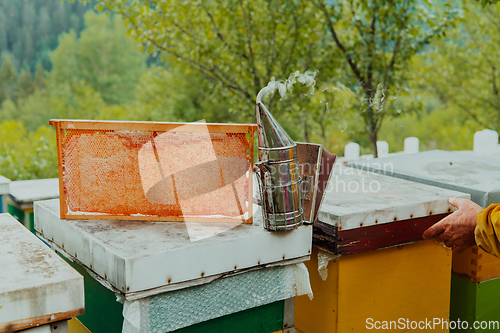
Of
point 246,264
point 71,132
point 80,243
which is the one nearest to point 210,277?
point 246,264

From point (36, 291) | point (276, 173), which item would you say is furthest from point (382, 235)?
point (36, 291)

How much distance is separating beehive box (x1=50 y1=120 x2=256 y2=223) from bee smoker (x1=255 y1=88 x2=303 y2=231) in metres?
0.08

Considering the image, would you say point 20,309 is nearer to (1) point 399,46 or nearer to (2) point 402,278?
(2) point 402,278

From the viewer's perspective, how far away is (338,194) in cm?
180

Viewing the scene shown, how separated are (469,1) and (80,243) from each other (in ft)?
31.4

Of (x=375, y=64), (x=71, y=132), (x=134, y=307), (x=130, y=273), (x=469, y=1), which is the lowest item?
(x=134, y=307)

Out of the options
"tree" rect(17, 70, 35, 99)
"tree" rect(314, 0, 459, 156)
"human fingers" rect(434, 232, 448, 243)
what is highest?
"tree" rect(17, 70, 35, 99)

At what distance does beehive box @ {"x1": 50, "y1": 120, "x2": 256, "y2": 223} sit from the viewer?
1350 mm

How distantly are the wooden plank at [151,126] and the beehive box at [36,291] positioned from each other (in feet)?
1.34

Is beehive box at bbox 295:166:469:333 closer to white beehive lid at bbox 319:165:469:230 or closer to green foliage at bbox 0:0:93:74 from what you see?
white beehive lid at bbox 319:165:469:230

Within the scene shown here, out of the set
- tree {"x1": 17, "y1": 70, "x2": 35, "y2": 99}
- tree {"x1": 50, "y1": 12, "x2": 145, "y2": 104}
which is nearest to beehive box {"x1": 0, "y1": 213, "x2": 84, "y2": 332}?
tree {"x1": 50, "y1": 12, "x2": 145, "y2": 104}

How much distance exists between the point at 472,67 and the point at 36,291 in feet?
36.4

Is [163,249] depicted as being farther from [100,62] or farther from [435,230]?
[100,62]

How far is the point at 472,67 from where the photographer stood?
10086mm
